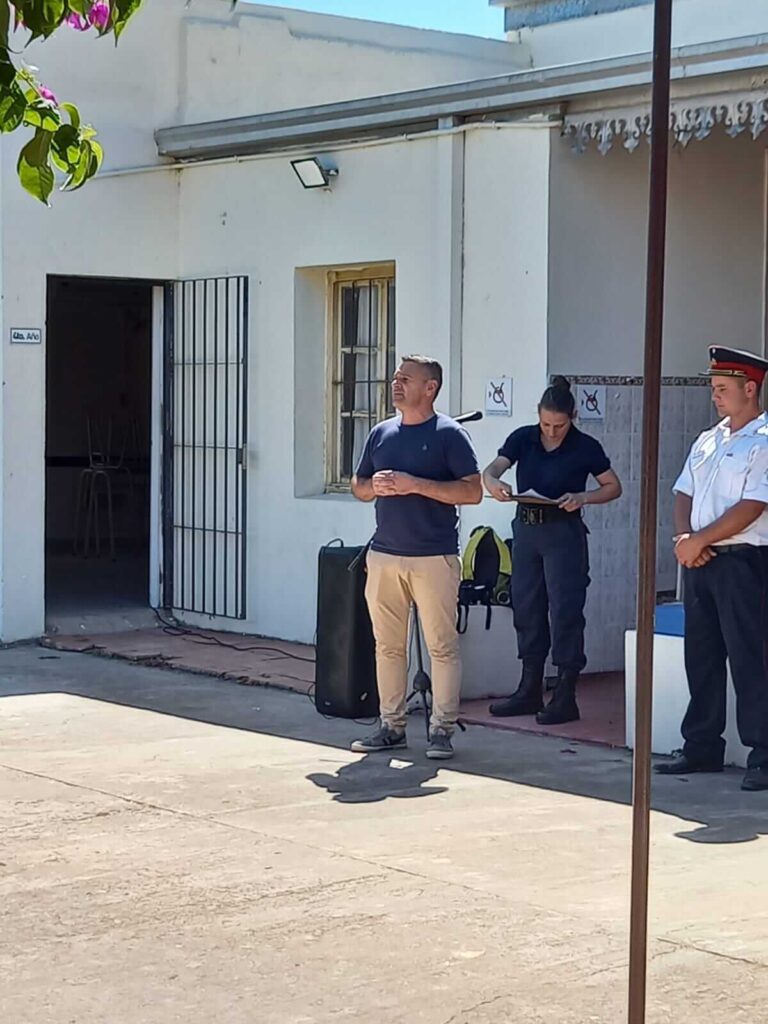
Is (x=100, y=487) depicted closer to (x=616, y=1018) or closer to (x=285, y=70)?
(x=285, y=70)

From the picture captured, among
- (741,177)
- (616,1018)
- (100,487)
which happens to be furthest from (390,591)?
(100,487)

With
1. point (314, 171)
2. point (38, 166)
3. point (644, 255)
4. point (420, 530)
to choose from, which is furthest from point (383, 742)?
point (38, 166)

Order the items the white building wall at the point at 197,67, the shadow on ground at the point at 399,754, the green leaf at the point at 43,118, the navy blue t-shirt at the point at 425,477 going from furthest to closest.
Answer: the white building wall at the point at 197,67
the navy blue t-shirt at the point at 425,477
the shadow on ground at the point at 399,754
the green leaf at the point at 43,118

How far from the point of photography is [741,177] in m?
11.4

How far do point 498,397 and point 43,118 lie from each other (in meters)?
7.16

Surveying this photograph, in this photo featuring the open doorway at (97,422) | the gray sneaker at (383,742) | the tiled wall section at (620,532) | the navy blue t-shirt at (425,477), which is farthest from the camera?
the open doorway at (97,422)

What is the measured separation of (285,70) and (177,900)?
351 inches

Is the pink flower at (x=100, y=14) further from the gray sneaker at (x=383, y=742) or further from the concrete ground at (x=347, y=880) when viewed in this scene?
the gray sneaker at (x=383, y=742)

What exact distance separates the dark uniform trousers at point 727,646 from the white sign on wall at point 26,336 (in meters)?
5.85

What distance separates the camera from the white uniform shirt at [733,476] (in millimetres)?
7758

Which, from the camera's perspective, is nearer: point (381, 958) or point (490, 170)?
point (381, 958)

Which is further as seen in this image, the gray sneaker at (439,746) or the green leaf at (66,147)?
the gray sneaker at (439,746)

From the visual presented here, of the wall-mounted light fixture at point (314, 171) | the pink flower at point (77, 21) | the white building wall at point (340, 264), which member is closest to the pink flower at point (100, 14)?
the pink flower at point (77, 21)

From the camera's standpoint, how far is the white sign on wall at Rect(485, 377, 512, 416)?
419 inches
